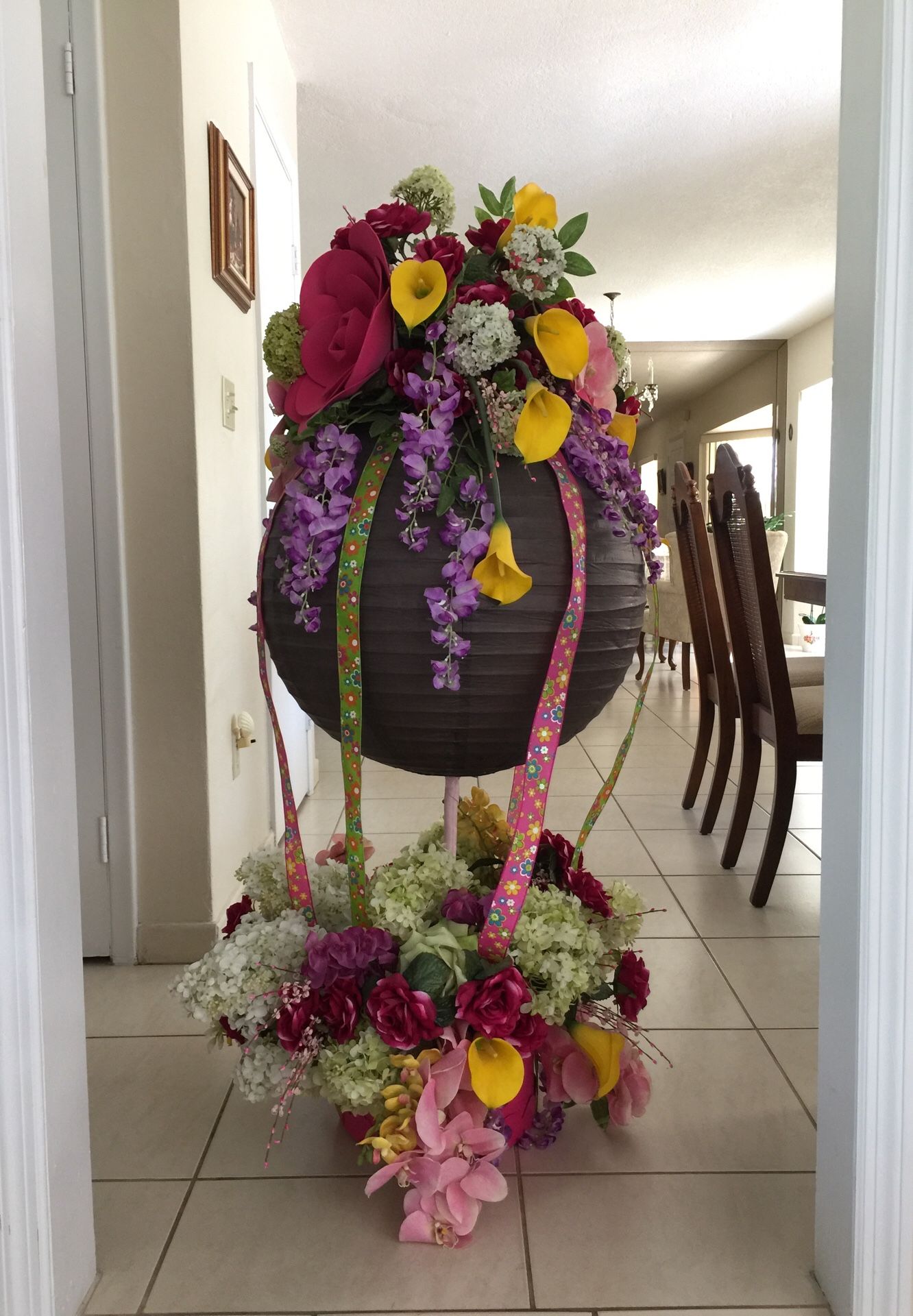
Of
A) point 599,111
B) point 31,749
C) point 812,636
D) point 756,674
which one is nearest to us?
point 31,749

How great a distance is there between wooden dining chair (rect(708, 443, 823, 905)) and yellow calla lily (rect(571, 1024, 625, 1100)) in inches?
45.0

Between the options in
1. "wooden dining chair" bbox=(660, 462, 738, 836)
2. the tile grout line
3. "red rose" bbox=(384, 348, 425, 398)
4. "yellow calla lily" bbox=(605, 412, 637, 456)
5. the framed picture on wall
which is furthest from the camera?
"wooden dining chair" bbox=(660, 462, 738, 836)

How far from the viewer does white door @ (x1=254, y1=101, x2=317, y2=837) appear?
2.84m

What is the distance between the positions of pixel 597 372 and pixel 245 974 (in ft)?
3.10

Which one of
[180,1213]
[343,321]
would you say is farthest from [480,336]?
[180,1213]

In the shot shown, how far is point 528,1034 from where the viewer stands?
3.98 feet

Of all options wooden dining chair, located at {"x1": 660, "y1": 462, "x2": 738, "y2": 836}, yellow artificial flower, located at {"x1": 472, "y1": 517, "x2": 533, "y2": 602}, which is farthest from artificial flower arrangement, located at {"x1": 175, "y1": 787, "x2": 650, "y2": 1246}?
wooden dining chair, located at {"x1": 660, "y1": 462, "x2": 738, "y2": 836}

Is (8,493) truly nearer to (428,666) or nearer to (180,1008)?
(428,666)

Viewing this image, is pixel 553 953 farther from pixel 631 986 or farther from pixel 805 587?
pixel 805 587

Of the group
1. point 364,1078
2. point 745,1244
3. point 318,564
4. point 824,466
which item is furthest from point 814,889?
point 824,466

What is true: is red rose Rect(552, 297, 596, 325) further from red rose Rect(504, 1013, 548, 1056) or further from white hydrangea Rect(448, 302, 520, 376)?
red rose Rect(504, 1013, 548, 1056)

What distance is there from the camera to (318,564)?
120cm

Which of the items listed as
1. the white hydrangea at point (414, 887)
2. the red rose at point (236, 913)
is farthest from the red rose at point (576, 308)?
the red rose at point (236, 913)

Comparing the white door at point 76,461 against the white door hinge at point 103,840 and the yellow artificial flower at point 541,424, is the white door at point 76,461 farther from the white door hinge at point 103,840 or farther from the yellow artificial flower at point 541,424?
the yellow artificial flower at point 541,424
